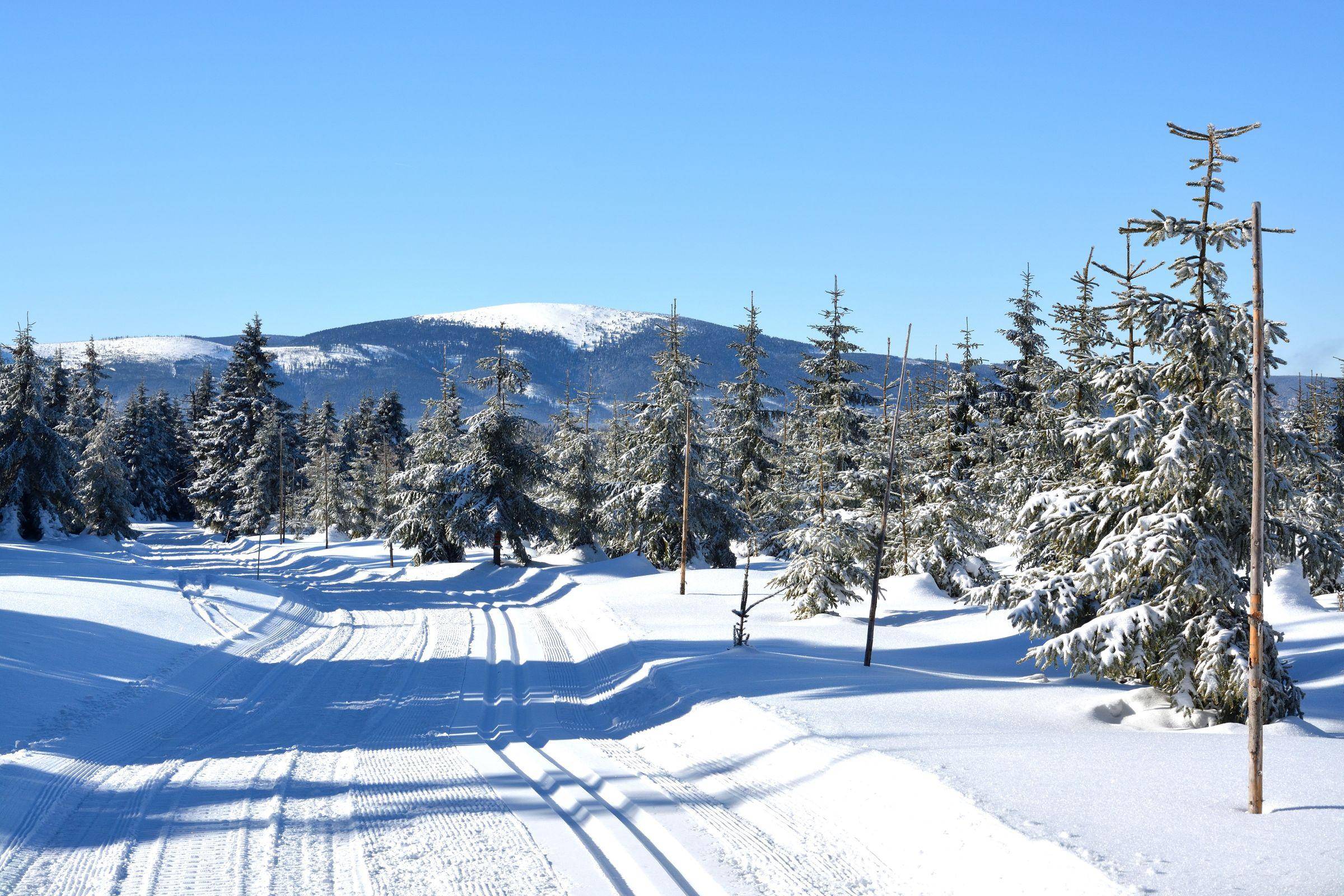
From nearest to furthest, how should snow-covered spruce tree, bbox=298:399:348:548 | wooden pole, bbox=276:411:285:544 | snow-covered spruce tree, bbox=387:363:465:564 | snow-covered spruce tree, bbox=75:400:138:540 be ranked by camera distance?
snow-covered spruce tree, bbox=387:363:465:564
snow-covered spruce tree, bbox=75:400:138:540
wooden pole, bbox=276:411:285:544
snow-covered spruce tree, bbox=298:399:348:548

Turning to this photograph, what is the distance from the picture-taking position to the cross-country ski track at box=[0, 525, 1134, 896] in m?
6.58

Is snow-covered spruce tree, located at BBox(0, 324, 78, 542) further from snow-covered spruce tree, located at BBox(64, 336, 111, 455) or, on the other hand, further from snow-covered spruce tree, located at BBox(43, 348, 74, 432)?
snow-covered spruce tree, located at BBox(64, 336, 111, 455)

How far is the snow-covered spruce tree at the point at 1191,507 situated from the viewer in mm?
11469

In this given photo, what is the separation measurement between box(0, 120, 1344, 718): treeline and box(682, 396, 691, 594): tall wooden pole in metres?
0.24

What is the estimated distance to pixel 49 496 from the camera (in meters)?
40.5

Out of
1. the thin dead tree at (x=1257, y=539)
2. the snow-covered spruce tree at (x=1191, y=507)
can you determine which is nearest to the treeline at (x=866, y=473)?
the snow-covered spruce tree at (x=1191, y=507)

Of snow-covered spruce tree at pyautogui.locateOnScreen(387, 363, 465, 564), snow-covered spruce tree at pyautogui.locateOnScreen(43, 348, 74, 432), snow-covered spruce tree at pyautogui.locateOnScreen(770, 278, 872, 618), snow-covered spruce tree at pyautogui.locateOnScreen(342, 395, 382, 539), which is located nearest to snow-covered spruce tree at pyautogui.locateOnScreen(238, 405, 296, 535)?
snow-covered spruce tree at pyautogui.locateOnScreen(342, 395, 382, 539)

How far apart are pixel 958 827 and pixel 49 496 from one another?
46.0 meters

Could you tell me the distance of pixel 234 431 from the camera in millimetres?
57750

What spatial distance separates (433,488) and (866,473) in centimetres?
1941

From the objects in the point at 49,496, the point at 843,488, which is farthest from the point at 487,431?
the point at 49,496

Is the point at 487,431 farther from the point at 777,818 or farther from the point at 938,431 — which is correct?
the point at 777,818

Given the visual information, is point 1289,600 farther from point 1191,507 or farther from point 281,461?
point 281,461

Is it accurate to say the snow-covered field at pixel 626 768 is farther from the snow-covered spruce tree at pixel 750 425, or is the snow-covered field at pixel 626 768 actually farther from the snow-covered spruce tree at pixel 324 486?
the snow-covered spruce tree at pixel 324 486
